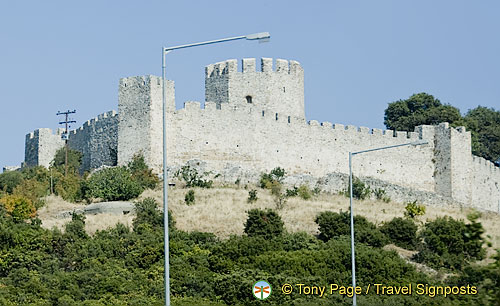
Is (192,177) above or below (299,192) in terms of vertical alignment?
above

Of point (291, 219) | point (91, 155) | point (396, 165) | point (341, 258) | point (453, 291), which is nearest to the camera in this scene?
point (453, 291)

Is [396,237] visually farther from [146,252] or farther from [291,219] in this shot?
[146,252]

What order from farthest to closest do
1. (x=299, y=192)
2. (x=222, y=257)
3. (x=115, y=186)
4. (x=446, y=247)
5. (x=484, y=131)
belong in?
(x=484, y=131), (x=299, y=192), (x=115, y=186), (x=446, y=247), (x=222, y=257)

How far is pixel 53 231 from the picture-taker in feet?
121

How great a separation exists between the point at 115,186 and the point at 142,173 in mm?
1335

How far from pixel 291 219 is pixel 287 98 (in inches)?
369

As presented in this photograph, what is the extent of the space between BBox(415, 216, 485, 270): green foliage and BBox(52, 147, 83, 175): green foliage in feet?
56.7

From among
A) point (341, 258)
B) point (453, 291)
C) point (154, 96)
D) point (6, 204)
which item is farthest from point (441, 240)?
point (6, 204)

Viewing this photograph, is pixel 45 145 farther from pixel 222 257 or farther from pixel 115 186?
pixel 222 257

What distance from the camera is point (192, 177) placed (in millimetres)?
42812

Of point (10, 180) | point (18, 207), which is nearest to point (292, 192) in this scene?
point (18, 207)

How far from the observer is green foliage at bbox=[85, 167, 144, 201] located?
136 feet

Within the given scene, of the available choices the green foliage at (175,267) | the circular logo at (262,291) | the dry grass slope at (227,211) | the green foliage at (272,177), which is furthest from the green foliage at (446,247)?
the circular logo at (262,291)

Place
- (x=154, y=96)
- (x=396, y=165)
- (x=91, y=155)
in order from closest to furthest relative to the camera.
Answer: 1. (x=154, y=96)
2. (x=91, y=155)
3. (x=396, y=165)
